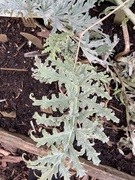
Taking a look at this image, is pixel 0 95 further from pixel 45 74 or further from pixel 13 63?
pixel 45 74

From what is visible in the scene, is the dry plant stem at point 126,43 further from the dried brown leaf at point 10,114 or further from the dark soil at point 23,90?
the dried brown leaf at point 10,114

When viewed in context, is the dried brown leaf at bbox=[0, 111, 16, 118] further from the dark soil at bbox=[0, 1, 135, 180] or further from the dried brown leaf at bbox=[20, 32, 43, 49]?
the dried brown leaf at bbox=[20, 32, 43, 49]

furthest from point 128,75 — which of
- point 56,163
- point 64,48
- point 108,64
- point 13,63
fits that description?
point 56,163

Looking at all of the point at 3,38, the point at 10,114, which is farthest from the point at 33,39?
the point at 10,114

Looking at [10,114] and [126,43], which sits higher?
[126,43]

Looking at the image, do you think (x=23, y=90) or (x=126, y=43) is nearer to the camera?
(x=126, y=43)

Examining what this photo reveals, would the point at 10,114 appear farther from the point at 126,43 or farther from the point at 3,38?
the point at 126,43

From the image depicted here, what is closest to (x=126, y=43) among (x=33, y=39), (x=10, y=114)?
(x=33, y=39)

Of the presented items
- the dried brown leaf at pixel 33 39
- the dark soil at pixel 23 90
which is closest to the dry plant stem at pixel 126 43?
the dark soil at pixel 23 90
